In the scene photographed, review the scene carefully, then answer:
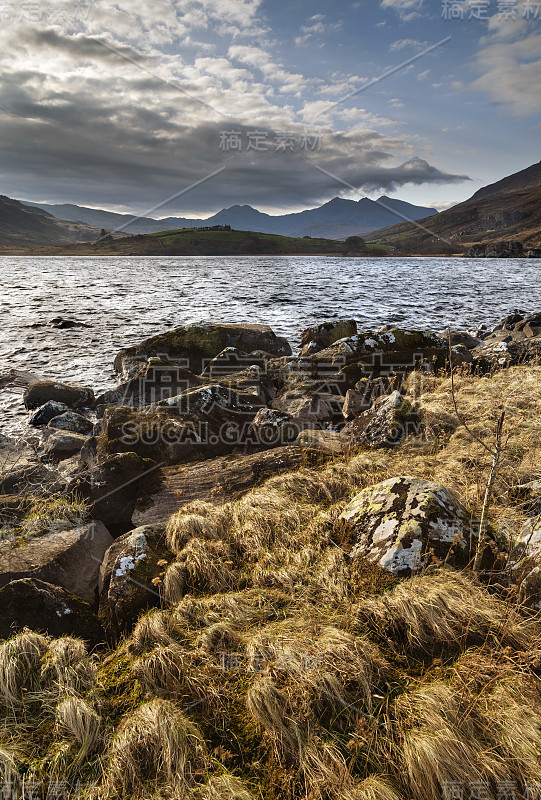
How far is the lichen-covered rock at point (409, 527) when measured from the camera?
4.68m

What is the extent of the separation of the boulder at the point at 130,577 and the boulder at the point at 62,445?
702 centimetres

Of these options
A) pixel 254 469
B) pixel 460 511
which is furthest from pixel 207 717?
pixel 254 469

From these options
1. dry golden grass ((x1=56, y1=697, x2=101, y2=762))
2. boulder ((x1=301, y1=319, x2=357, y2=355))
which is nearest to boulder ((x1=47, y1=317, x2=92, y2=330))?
boulder ((x1=301, y1=319, x2=357, y2=355))

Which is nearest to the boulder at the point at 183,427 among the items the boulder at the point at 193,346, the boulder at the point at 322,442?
the boulder at the point at 322,442

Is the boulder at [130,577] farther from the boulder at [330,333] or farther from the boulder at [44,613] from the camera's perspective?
the boulder at [330,333]

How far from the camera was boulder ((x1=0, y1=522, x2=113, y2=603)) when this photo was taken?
547cm

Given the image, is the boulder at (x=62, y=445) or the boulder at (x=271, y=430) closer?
the boulder at (x=271, y=430)

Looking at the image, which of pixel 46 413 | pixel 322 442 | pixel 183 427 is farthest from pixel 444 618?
pixel 46 413

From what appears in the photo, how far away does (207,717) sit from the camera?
3.55 metres

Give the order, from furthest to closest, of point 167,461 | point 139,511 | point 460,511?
1. point 167,461
2. point 139,511
3. point 460,511

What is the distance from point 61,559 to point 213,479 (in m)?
3.07

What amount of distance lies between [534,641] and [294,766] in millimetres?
2576

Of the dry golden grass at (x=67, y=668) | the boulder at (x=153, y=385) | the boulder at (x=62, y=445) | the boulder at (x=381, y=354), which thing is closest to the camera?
the dry golden grass at (x=67, y=668)

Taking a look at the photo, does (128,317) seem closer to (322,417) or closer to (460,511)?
(322,417)
